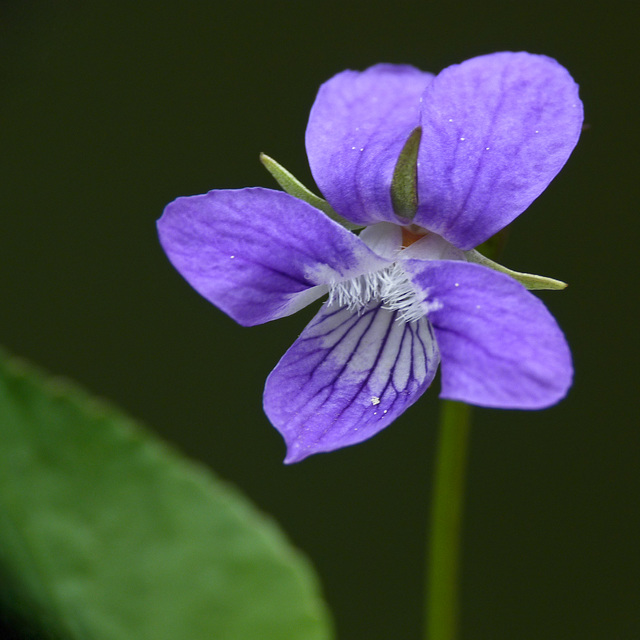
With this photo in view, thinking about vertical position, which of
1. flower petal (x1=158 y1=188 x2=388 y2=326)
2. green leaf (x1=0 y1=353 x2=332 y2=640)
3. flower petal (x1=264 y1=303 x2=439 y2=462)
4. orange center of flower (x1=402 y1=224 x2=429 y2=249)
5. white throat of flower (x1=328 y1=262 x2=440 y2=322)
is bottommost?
green leaf (x1=0 y1=353 x2=332 y2=640)

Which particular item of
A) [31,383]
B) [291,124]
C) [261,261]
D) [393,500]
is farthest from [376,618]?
[261,261]

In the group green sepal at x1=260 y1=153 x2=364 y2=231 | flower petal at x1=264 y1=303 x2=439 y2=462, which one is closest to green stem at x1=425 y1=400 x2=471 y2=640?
flower petal at x1=264 y1=303 x2=439 y2=462

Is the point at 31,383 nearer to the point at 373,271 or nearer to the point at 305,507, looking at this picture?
the point at 373,271

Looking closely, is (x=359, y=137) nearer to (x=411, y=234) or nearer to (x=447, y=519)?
(x=411, y=234)

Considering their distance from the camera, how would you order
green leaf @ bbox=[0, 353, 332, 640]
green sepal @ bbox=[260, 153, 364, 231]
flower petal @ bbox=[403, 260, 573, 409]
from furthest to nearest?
green leaf @ bbox=[0, 353, 332, 640] → green sepal @ bbox=[260, 153, 364, 231] → flower petal @ bbox=[403, 260, 573, 409]

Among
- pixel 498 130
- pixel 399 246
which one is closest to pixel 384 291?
pixel 399 246

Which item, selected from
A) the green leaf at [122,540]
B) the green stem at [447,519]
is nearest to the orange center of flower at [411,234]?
the green stem at [447,519]

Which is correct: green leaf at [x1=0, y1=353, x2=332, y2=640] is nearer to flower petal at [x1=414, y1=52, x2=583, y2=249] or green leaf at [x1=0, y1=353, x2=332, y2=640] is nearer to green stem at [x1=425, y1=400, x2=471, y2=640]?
green stem at [x1=425, y1=400, x2=471, y2=640]
